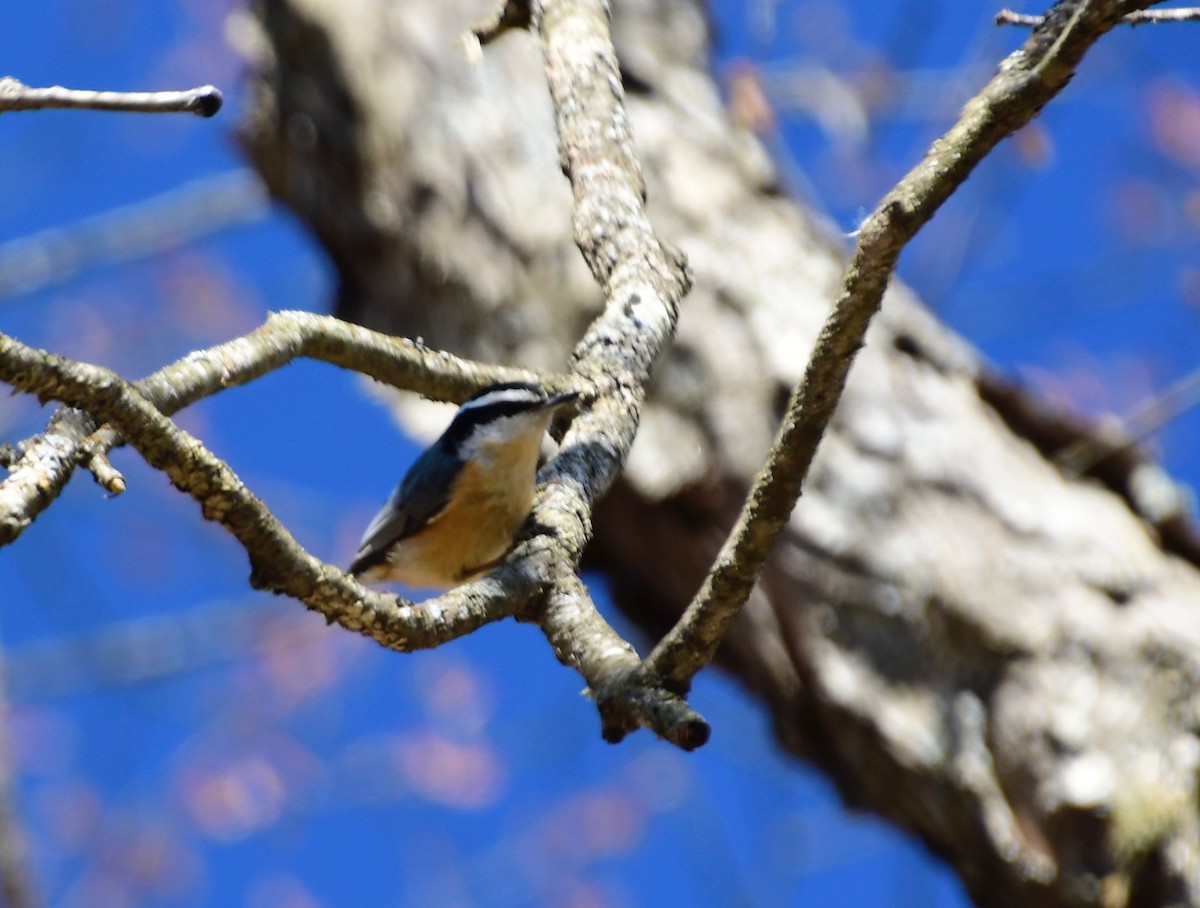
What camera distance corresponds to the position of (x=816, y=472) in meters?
3.95

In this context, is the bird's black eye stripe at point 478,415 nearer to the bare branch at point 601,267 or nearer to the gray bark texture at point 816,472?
the bare branch at point 601,267

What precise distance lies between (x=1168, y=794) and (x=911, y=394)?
1.38 metres

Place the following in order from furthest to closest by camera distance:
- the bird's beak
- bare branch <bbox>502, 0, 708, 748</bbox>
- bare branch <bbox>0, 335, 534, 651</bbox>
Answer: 1. the bird's beak
2. bare branch <bbox>502, 0, 708, 748</bbox>
3. bare branch <bbox>0, 335, 534, 651</bbox>

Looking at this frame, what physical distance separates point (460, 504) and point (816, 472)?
1.14 m

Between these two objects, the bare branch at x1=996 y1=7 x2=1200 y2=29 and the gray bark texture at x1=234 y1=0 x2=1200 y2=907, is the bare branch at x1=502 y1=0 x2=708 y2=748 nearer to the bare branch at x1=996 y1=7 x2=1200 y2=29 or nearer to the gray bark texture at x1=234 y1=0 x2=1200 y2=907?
the bare branch at x1=996 y1=7 x2=1200 y2=29

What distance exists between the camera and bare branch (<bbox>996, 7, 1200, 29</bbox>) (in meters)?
1.79

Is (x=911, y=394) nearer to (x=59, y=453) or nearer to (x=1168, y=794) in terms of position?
(x=1168, y=794)

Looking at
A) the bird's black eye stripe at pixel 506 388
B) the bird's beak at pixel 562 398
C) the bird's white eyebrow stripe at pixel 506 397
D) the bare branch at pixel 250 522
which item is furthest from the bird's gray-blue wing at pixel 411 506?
Result: the bare branch at pixel 250 522

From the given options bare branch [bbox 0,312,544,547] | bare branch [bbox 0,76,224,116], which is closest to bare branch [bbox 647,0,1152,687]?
bare branch [bbox 0,312,544,547]

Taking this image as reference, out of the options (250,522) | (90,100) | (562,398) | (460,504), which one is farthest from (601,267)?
(90,100)

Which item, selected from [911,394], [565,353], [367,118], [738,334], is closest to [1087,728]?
[911,394]

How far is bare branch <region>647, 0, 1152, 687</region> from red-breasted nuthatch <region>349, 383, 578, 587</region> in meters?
1.31

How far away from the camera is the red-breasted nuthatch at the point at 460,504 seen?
325 centimetres

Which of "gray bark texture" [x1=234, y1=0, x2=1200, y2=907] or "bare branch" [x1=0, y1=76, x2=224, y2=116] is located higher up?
"bare branch" [x1=0, y1=76, x2=224, y2=116]
